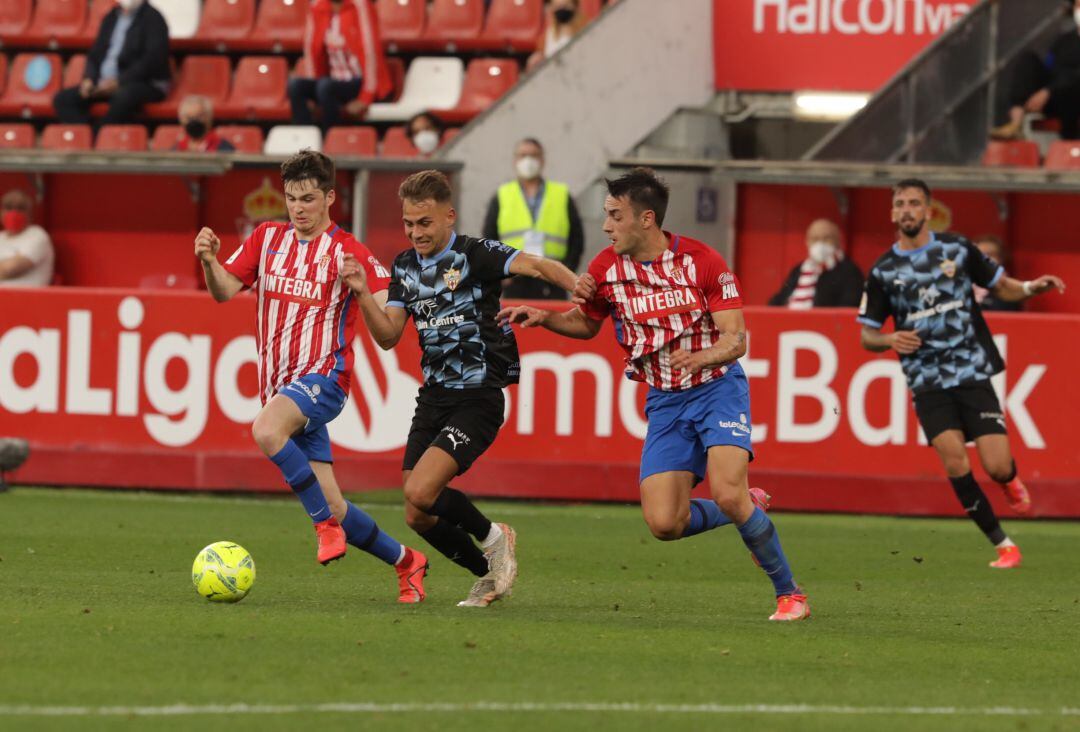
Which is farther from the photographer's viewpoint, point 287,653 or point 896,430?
point 896,430

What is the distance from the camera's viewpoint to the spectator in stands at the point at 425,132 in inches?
655

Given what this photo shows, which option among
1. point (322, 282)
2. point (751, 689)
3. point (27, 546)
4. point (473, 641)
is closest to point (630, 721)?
point (751, 689)

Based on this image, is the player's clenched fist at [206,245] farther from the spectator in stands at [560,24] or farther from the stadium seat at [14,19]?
the stadium seat at [14,19]

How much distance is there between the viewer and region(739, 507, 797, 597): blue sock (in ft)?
26.1

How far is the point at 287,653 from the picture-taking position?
21.9 ft

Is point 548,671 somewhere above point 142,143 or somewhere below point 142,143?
below

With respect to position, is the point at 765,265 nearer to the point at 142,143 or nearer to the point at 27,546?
the point at 142,143

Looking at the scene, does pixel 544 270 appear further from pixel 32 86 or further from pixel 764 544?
pixel 32 86

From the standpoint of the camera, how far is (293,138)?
17531mm

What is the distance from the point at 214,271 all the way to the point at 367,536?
4.59 feet

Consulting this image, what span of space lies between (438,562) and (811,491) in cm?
399

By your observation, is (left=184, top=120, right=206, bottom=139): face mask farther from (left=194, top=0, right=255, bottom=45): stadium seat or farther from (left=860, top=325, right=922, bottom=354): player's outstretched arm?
(left=860, top=325, right=922, bottom=354): player's outstretched arm

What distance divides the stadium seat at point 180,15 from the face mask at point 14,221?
3804 mm

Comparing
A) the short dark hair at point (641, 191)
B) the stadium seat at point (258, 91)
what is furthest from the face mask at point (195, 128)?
the short dark hair at point (641, 191)
